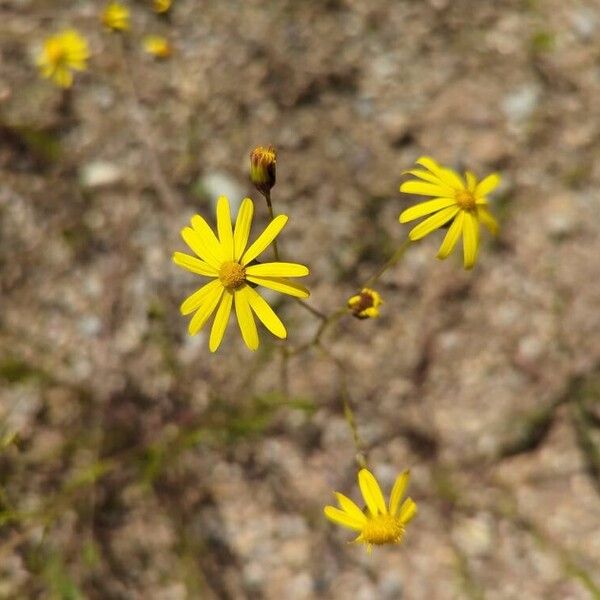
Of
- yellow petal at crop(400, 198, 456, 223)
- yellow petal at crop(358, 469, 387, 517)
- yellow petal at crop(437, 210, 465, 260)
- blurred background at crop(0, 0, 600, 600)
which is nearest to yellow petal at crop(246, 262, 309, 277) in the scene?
yellow petal at crop(400, 198, 456, 223)

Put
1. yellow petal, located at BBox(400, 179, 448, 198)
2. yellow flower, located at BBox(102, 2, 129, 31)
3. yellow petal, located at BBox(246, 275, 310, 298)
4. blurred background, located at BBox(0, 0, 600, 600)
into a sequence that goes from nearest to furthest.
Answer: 1. yellow petal, located at BBox(246, 275, 310, 298)
2. yellow petal, located at BBox(400, 179, 448, 198)
3. blurred background, located at BBox(0, 0, 600, 600)
4. yellow flower, located at BBox(102, 2, 129, 31)

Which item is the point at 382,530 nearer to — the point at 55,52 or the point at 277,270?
the point at 277,270

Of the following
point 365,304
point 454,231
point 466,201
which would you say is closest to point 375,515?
point 365,304

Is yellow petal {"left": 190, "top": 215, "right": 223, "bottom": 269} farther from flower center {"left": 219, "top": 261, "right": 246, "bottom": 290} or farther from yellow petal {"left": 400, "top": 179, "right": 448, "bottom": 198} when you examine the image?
yellow petal {"left": 400, "top": 179, "right": 448, "bottom": 198}

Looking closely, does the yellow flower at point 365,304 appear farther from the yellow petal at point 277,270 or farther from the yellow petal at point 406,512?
the yellow petal at point 406,512

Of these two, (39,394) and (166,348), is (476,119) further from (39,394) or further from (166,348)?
(39,394)

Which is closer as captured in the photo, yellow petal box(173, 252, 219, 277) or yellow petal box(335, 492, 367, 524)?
yellow petal box(173, 252, 219, 277)

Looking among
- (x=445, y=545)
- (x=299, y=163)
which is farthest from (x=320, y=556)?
(x=299, y=163)

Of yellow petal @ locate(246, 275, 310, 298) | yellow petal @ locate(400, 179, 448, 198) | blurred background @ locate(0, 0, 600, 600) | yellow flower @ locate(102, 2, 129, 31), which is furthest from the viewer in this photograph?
yellow flower @ locate(102, 2, 129, 31)
